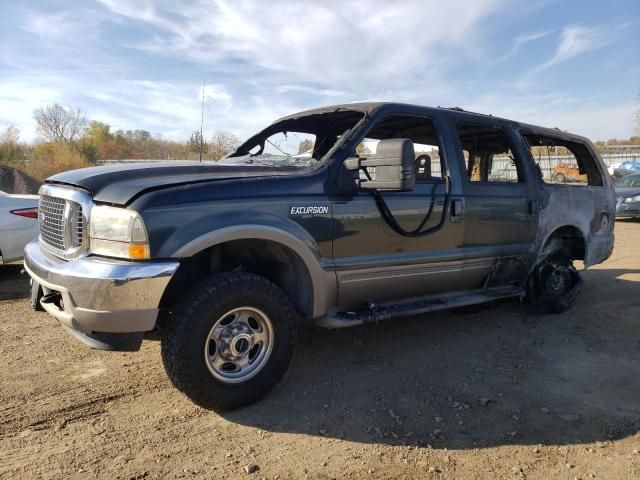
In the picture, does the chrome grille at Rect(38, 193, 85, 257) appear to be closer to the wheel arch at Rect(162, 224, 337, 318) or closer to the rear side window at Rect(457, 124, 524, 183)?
the wheel arch at Rect(162, 224, 337, 318)

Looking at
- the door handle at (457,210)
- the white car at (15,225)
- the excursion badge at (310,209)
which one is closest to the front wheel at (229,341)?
the excursion badge at (310,209)

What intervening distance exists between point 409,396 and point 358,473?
97 cm

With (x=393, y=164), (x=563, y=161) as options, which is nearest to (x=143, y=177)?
(x=393, y=164)

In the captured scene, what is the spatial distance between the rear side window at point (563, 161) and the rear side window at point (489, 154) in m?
0.34

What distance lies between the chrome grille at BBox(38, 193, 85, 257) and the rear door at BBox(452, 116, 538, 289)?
2.90 metres

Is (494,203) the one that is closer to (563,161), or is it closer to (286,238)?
(563,161)

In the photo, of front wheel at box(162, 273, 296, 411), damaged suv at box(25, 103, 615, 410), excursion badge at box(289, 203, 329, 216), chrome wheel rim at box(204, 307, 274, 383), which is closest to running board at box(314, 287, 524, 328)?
damaged suv at box(25, 103, 615, 410)

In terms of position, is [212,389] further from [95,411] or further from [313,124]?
[313,124]

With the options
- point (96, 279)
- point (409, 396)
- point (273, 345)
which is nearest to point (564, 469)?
point (409, 396)

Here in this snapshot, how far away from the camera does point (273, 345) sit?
127 inches

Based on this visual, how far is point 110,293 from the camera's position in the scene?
106 inches

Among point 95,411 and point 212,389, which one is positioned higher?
point 212,389

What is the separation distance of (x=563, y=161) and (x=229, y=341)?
4527mm

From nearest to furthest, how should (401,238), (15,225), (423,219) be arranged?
(401,238) < (423,219) < (15,225)
